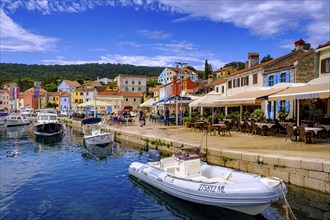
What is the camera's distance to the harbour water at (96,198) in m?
8.80

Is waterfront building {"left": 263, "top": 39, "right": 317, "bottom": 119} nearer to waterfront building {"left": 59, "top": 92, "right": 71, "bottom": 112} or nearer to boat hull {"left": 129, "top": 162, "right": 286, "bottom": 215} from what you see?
boat hull {"left": 129, "top": 162, "right": 286, "bottom": 215}

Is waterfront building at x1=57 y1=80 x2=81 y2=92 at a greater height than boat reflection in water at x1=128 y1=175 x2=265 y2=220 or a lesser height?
greater

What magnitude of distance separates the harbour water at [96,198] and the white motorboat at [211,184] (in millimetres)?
449

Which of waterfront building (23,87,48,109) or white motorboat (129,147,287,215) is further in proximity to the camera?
waterfront building (23,87,48,109)

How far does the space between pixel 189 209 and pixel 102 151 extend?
1280 cm

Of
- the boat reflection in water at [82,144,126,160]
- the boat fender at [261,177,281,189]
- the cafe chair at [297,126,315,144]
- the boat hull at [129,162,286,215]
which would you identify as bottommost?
the boat reflection in water at [82,144,126,160]

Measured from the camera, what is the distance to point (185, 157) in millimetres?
9898

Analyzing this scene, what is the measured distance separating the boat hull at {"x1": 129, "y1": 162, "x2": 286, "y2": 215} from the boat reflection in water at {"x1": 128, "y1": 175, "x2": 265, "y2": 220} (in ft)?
0.96

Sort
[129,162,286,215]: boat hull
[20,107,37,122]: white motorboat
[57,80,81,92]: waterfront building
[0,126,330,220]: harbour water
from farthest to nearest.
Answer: [57,80,81,92]: waterfront building → [20,107,37,122]: white motorboat → [0,126,330,220]: harbour water → [129,162,286,215]: boat hull

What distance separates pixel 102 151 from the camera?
20859mm

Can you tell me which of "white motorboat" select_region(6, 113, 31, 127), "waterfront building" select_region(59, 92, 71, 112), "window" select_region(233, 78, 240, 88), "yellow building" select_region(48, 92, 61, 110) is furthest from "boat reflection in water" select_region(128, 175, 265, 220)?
"yellow building" select_region(48, 92, 61, 110)

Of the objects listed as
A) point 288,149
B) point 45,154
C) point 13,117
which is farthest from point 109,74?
point 288,149

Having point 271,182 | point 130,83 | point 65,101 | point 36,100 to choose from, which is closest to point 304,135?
point 271,182

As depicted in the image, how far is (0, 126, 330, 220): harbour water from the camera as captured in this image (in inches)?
346
